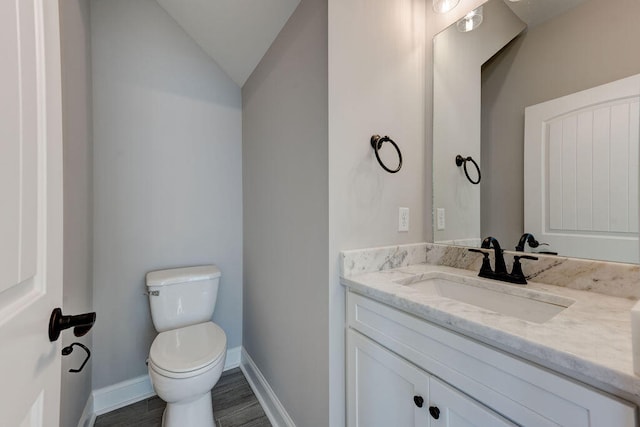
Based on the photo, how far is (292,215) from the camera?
134 cm

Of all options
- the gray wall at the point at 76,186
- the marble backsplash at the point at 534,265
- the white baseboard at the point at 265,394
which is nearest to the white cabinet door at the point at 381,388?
the marble backsplash at the point at 534,265

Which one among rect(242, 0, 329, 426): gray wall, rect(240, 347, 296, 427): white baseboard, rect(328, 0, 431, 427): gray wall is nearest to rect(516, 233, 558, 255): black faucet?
rect(328, 0, 431, 427): gray wall

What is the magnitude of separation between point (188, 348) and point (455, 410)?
128 centimetres

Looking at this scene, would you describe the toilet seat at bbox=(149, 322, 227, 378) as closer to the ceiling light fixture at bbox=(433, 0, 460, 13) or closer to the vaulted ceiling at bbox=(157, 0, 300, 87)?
the vaulted ceiling at bbox=(157, 0, 300, 87)

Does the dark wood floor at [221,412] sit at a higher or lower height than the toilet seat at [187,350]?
lower

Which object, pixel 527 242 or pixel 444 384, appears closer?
pixel 444 384

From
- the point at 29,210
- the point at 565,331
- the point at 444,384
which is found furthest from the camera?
the point at 444,384

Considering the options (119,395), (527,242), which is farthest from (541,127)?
(119,395)

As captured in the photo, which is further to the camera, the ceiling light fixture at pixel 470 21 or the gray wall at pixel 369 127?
the ceiling light fixture at pixel 470 21

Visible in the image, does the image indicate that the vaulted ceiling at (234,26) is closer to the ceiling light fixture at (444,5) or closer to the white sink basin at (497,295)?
the ceiling light fixture at (444,5)

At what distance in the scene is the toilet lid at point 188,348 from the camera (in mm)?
1237

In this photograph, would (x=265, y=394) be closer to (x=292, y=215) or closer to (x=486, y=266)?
(x=292, y=215)

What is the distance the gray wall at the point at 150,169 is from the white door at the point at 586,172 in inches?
72.4

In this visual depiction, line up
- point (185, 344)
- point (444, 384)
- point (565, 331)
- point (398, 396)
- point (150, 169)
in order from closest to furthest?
1. point (565, 331)
2. point (444, 384)
3. point (398, 396)
4. point (185, 344)
5. point (150, 169)
